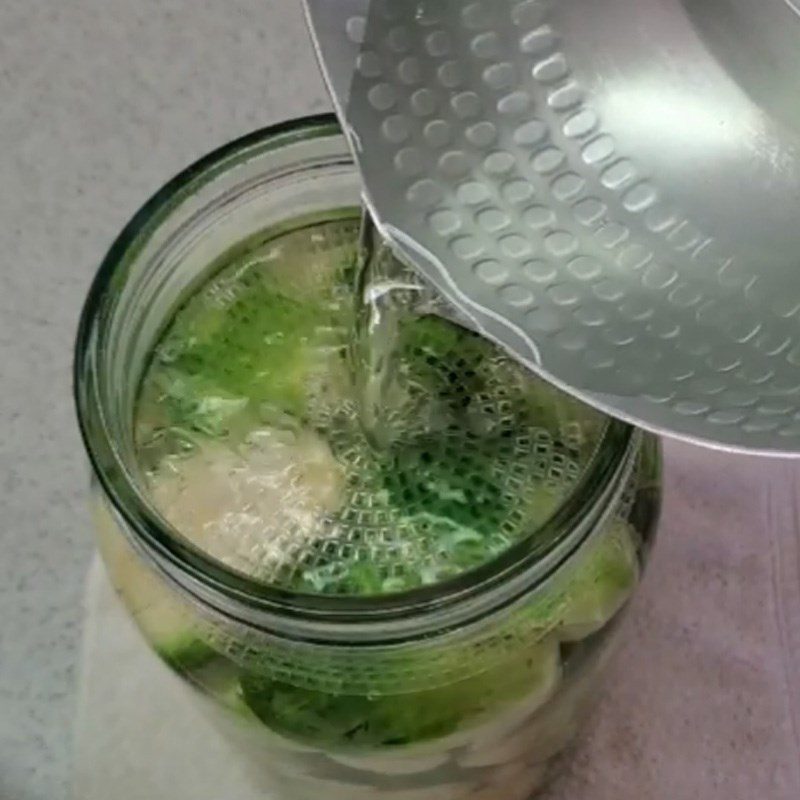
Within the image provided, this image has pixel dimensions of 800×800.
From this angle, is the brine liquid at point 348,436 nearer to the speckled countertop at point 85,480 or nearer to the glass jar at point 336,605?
the glass jar at point 336,605

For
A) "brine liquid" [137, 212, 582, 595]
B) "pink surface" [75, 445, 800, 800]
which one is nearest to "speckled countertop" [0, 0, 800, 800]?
"pink surface" [75, 445, 800, 800]

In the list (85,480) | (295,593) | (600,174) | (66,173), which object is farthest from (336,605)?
(66,173)

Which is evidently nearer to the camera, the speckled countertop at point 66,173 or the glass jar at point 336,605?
the glass jar at point 336,605

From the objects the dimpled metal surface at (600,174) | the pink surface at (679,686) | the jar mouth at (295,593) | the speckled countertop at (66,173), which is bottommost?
the pink surface at (679,686)

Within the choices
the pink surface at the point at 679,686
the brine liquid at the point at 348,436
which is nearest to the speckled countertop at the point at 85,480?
the pink surface at the point at 679,686

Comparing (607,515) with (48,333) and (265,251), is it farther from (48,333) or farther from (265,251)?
(48,333)

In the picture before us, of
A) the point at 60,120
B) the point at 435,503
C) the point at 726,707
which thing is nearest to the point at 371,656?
the point at 435,503
